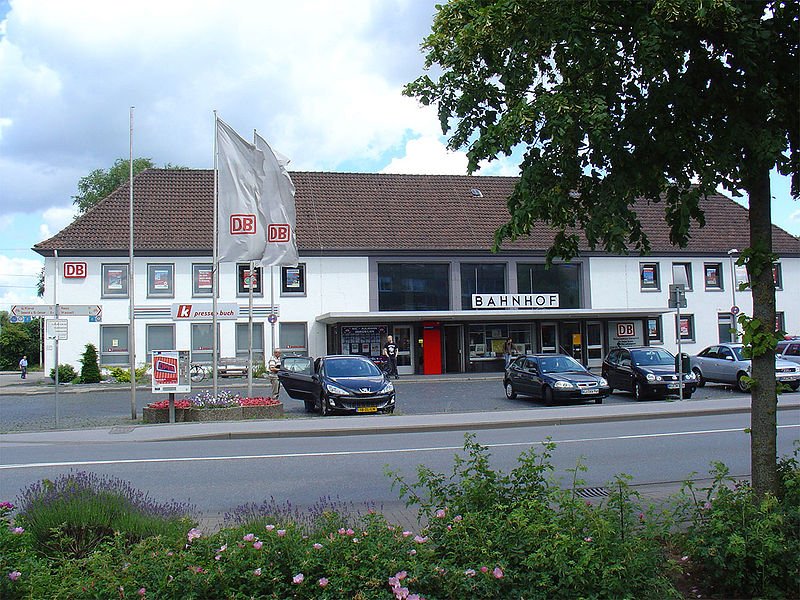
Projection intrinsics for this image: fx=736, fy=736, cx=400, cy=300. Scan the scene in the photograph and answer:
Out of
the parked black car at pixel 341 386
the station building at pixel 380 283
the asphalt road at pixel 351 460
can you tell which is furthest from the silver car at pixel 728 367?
A: the parked black car at pixel 341 386

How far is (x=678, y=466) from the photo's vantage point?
10.7 m

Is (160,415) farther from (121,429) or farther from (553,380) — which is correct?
(553,380)

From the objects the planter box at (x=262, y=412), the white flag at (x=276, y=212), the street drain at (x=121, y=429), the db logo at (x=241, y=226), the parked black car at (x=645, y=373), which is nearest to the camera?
the street drain at (x=121, y=429)

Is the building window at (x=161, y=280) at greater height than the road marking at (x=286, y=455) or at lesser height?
greater

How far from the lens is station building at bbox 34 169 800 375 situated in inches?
1417

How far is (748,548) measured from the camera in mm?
4691

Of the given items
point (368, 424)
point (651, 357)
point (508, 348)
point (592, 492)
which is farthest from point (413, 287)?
point (592, 492)

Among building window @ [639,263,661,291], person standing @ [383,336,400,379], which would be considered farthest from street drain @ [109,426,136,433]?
building window @ [639,263,661,291]

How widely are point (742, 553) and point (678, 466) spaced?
6400 millimetres

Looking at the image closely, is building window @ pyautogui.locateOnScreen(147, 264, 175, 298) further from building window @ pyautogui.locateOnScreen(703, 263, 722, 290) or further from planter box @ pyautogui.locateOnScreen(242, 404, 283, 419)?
building window @ pyautogui.locateOnScreen(703, 263, 722, 290)

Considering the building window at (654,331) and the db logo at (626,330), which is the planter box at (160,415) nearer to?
the db logo at (626,330)

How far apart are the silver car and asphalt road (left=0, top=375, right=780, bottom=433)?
46cm

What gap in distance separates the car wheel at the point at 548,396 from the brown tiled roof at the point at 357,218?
55.3 ft

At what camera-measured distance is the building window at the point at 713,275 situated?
42.4 meters
